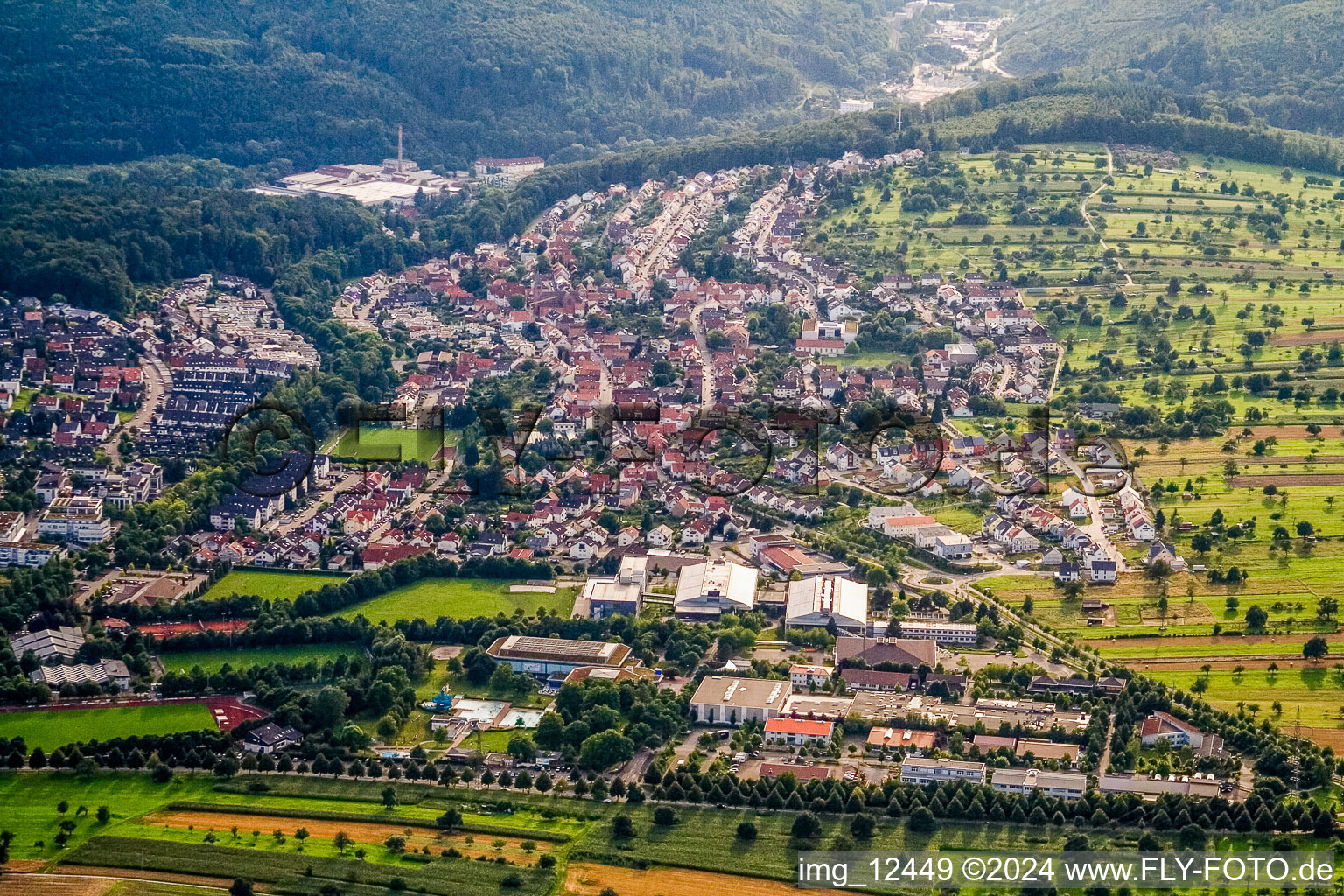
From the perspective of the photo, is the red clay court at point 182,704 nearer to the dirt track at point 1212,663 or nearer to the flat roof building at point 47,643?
the flat roof building at point 47,643

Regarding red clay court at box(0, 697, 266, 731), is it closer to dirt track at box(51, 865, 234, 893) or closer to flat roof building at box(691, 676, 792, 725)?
dirt track at box(51, 865, 234, 893)

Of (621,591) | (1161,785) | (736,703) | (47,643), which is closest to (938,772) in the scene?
(1161,785)

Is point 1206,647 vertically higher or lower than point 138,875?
higher

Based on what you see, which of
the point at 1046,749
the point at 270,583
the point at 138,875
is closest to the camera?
the point at 138,875

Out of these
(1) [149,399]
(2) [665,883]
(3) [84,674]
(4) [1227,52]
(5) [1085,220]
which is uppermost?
(4) [1227,52]

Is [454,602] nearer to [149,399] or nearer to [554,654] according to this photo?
[554,654]

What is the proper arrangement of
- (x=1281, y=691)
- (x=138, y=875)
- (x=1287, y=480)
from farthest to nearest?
(x=1287, y=480) → (x=1281, y=691) → (x=138, y=875)
